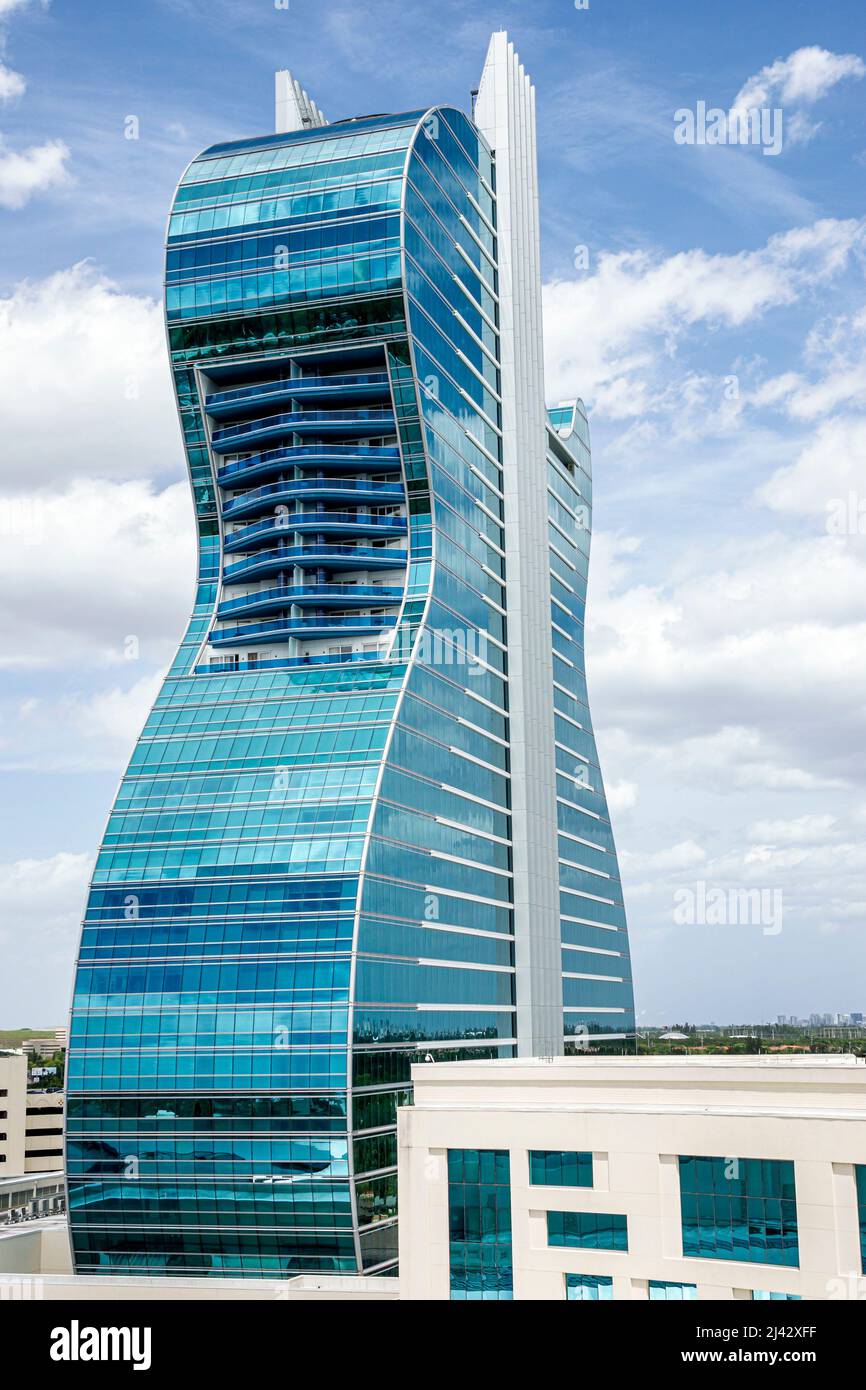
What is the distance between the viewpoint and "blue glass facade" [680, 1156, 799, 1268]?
43750 millimetres

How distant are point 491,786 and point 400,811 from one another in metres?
28.2

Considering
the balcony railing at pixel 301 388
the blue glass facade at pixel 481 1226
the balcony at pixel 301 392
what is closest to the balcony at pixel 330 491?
the balcony at pixel 301 392

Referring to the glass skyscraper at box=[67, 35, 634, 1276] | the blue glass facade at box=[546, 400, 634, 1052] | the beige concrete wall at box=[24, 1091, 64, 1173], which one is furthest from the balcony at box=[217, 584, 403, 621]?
the beige concrete wall at box=[24, 1091, 64, 1173]

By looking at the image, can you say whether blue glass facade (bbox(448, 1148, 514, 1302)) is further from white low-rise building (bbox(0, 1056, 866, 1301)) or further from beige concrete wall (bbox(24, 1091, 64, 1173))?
beige concrete wall (bbox(24, 1091, 64, 1173))

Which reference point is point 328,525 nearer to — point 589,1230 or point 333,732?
point 333,732

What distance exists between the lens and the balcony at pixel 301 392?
119 metres

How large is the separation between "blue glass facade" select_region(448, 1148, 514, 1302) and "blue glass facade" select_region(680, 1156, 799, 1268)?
7347 mm

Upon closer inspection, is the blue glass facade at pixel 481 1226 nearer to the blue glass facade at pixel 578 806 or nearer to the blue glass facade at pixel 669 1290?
the blue glass facade at pixel 669 1290

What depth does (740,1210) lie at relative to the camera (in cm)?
4450

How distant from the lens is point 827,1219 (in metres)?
42.8

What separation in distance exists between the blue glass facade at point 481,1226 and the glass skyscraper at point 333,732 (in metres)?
42.0
